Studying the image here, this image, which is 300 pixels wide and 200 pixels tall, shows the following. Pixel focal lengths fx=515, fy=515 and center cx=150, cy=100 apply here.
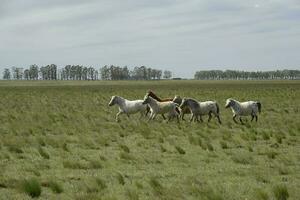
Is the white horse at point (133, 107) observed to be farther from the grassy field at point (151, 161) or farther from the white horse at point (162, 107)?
the grassy field at point (151, 161)

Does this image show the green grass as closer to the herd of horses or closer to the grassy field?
the grassy field

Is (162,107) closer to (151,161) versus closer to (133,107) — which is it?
(133,107)

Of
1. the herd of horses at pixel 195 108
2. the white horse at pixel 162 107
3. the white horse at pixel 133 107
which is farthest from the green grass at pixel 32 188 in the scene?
the white horse at pixel 133 107

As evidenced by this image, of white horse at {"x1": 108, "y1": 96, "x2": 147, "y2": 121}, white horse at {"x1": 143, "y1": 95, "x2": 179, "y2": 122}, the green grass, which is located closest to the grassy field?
the green grass

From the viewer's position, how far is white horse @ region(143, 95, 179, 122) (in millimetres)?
28125

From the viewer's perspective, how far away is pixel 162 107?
2814 centimetres

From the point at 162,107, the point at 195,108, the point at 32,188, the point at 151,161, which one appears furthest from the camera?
the point at 162,107

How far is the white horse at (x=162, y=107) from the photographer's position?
2812 cm

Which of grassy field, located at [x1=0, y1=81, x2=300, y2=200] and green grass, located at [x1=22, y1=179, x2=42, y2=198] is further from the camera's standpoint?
grassy field, located at [x1=0, y1=81, x2=300, y2=200]

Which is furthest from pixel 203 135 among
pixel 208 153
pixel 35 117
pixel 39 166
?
pixel 35 117

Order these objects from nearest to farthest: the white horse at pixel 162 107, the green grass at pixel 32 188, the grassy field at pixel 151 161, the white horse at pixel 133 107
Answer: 1. the green grass at pixel 32 188
2. the grassy field at pixel 151 161
3. the white horse at pixel 162 107
4. the white horse at pixel 133 107

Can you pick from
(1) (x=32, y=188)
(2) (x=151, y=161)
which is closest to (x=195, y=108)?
(2) (x=151, y=161)

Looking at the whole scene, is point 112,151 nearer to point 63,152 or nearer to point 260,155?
point 63,152

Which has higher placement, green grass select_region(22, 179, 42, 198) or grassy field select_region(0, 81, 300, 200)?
green grass select_region(22, 179, 42, 198)
